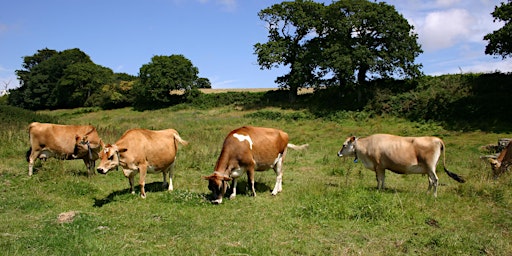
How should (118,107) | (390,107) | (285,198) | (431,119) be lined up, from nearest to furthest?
(285,198)
(431,119)
(390,107)
(118,107)

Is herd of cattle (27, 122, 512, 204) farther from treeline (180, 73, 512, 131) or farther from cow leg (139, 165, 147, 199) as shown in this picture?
treeline (180, 73, 512, 131)

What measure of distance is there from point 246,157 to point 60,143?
23.2ft

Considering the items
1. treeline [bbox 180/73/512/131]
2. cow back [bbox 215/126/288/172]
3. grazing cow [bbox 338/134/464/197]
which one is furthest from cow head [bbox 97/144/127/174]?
treeline [bbox 180/73/512/131]

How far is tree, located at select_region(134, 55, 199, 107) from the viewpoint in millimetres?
56656

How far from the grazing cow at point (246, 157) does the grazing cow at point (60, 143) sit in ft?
18.0

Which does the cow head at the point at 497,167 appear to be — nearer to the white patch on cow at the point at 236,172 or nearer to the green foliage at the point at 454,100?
the white patch on cow at the point at 236,172

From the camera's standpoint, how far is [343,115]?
36.0 meters

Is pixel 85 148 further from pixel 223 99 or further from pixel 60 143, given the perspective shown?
pixel 223 99

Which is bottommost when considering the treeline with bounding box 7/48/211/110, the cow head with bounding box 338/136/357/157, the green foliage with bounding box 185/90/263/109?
the cow head with bounding box 338/136/357/157

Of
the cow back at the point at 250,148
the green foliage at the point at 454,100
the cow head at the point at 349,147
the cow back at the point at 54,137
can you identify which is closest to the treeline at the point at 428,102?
the green foliage at the point at 454,100

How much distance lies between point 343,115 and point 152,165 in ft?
90.8

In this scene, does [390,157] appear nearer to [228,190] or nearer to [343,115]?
[228,190]

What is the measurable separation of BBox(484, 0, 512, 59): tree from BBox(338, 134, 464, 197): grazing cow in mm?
20931

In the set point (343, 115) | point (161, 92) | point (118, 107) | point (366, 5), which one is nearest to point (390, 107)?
point (343, 115)
